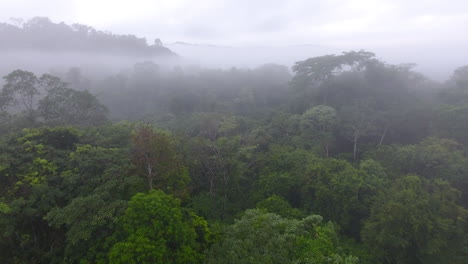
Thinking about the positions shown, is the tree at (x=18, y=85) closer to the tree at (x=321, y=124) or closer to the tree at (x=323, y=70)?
the tree at (x=321, y=124)

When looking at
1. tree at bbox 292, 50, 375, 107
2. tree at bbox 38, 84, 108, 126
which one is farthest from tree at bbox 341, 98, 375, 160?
tree at bbox 38, 84, 108, 126

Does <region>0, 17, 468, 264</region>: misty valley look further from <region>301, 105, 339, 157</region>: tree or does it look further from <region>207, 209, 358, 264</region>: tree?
<region>301, 105, 339, 157</region>: tree

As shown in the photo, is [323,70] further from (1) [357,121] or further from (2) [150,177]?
(2) [150,177]

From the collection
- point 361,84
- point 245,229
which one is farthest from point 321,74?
point 245,229

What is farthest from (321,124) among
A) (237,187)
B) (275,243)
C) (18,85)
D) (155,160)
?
(18,85)

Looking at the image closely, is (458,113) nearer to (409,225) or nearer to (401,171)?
(401,171)
